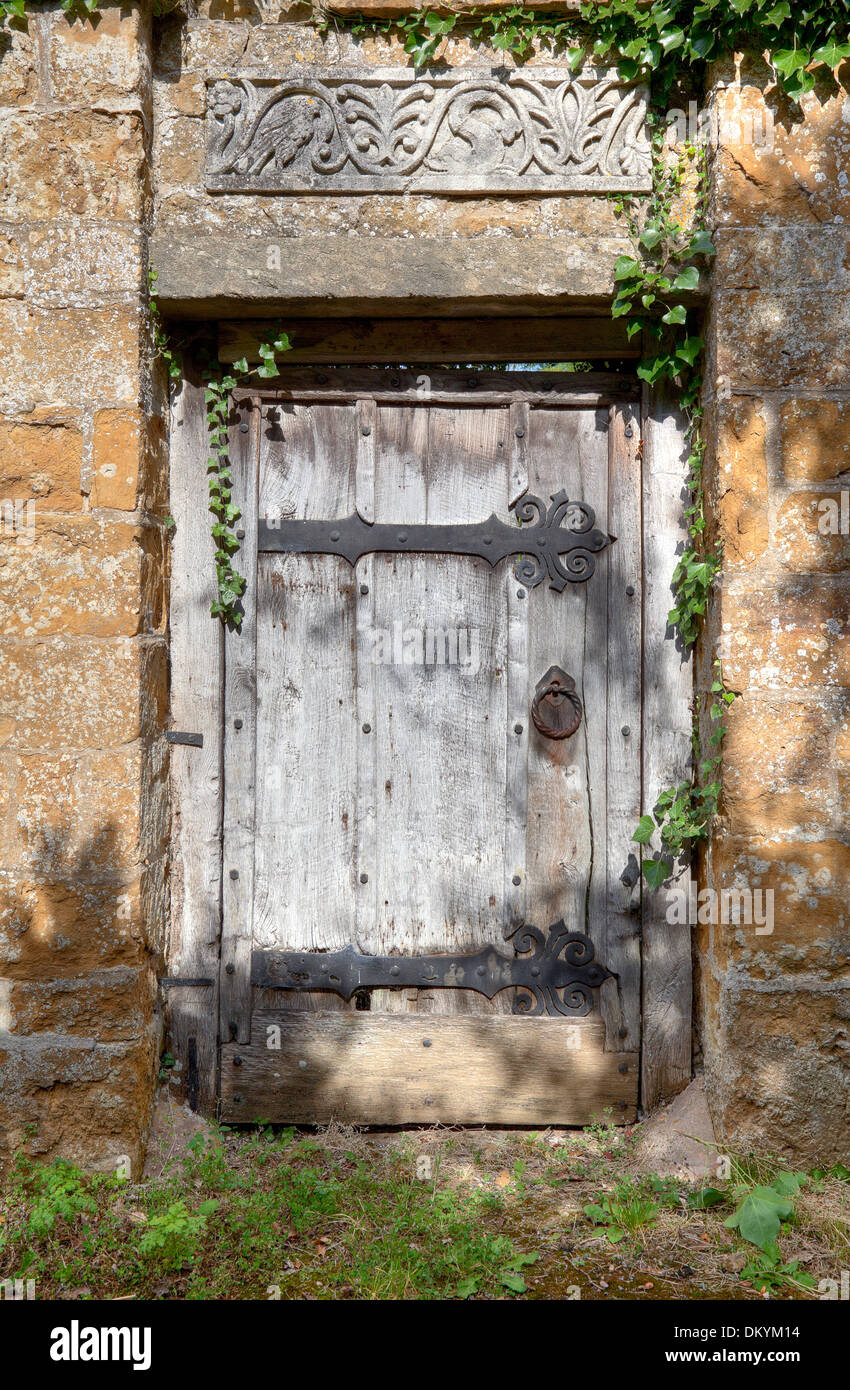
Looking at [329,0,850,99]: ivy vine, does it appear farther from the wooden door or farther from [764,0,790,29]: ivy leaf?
the wooden door

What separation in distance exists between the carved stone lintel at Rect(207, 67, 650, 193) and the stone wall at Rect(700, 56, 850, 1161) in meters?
0.31

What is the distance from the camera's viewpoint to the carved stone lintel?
2.56 meters

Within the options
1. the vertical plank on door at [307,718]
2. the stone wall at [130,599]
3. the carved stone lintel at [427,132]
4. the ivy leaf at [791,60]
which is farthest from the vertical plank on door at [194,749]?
the ivy leaf at [791,60]

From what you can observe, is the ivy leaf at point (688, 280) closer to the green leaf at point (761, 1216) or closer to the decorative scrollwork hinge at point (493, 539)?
the decorative scrollwork hinge at point (493, 539)

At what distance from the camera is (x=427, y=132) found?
257cm

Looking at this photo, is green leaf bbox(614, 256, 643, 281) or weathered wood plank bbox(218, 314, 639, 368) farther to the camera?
weathered wood plank bbox(218, 314, 639, 368)

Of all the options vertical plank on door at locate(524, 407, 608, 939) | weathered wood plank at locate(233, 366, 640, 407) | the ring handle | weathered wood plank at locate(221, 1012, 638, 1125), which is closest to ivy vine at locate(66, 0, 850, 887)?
weathered wood plank at locate(233, 366, 640, 407)

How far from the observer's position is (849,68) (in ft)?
7.93

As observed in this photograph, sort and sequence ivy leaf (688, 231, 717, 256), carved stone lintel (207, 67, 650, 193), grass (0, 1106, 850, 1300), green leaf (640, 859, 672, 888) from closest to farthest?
grass (0, 1106, 850, 1300) < ivy leaf (688, 231, 717, 256) < carved stone lintel (207, 67, 650, 193) < green leaf (640, 859, 672, 888)

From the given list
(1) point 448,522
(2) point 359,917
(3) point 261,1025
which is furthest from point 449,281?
(3) point 261,1025

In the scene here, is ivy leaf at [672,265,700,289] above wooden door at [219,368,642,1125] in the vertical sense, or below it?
above

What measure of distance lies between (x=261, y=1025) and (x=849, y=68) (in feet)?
10.1

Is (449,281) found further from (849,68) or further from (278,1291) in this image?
(278,1291)

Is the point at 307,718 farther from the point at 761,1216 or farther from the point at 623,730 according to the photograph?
the point at 761,1216
